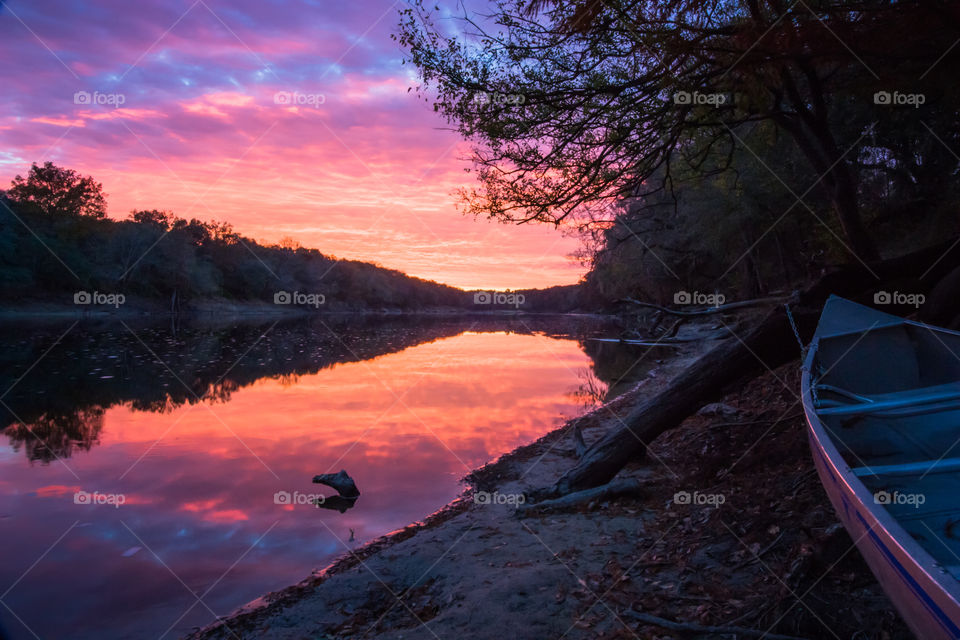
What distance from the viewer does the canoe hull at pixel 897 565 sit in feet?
5.92

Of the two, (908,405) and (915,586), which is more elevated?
(908,405)

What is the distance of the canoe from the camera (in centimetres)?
206

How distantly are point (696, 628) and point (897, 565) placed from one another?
1.40 m

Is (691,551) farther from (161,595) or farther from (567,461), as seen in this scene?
(161,595)

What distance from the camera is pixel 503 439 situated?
34.7ft

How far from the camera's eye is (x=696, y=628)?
3.19m

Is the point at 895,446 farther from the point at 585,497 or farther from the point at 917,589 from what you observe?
the point at 917,589

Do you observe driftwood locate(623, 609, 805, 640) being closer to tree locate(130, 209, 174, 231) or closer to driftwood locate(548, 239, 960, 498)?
driftwood locate(548, 239, 960, 498)

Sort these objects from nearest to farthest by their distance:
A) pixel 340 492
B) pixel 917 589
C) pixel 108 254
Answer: pixel 917 589
pixel 340 492
pixel 108 254

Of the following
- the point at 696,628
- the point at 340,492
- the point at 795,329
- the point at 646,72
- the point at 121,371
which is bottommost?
the point at 340,492

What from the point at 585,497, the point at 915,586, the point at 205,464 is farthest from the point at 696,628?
the point at 205,464

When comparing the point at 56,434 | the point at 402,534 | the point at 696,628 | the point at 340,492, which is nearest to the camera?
the point at 696,628

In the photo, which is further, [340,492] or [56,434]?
[56,434]

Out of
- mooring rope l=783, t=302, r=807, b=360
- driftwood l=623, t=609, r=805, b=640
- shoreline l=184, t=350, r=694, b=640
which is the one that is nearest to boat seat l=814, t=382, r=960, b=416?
mooring rope l=783, t=302, r=807, b=360
